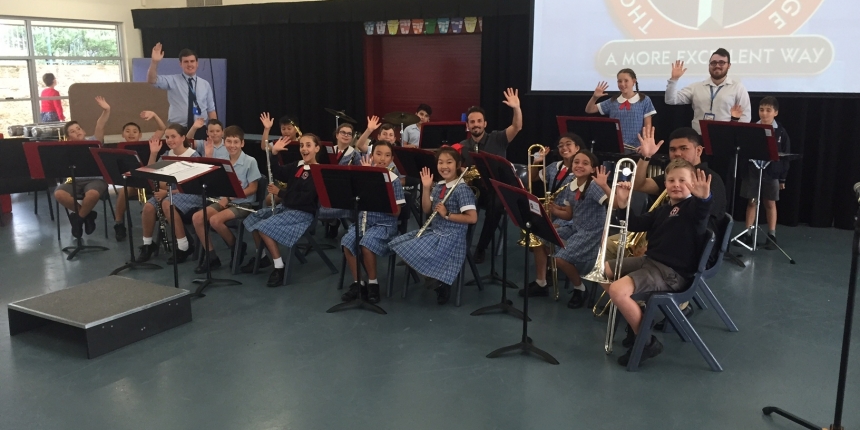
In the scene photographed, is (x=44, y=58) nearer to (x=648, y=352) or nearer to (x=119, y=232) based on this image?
(x=119, y=232)

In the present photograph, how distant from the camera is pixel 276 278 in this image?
5.27m

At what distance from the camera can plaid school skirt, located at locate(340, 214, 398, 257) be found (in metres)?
4.83

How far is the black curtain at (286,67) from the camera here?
9930 mm

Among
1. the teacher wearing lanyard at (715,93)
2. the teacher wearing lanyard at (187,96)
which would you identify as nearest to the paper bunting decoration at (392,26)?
the teacher wearing lanyard at (187,96)

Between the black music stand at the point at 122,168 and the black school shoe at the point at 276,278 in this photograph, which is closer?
the black school shoe at the point at 276,278

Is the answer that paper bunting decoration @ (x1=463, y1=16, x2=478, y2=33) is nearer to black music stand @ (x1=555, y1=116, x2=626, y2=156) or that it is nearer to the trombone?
black music stand @ (x1=555, y1=116, x2=626, y2=156)

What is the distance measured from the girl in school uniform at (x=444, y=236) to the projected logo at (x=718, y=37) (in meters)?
3.38

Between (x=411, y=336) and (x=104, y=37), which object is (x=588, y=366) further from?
(x=104, y=37)

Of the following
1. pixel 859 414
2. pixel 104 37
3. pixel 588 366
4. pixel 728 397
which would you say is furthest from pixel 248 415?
pixel 104 37

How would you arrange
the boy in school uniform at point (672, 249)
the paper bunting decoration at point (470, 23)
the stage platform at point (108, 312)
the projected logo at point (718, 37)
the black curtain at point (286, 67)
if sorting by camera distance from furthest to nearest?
1. the black curtain at point (286, 67)
2. the paper bunting decoration at point (470, 23)
3. the projected logo at point (718, 37)
4. the stage platform at point (108, 312)
5. the boy in school uniform at point (672, 249)

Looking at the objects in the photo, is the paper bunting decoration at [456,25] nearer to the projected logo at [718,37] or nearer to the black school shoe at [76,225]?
the projected logo at [718,37]

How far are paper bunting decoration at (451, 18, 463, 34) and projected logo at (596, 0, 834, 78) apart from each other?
2.29 m

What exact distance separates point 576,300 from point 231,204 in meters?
3.00

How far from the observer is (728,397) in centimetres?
339
